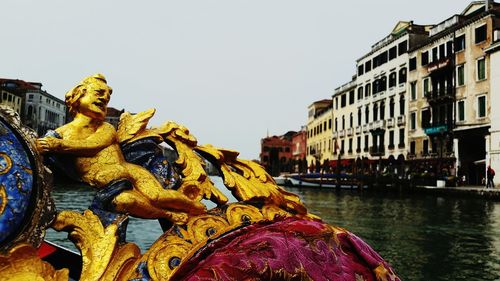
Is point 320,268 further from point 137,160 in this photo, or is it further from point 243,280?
point 137,160

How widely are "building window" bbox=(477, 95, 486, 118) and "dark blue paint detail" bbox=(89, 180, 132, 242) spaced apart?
2276 cm

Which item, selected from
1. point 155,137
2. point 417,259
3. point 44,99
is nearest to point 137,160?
point 155,137

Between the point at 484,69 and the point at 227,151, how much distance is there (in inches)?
895

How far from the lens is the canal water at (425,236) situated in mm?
5551

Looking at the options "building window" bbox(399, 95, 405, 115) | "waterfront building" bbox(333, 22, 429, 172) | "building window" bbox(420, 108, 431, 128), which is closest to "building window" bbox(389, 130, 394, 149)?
"waterfront building" bbox(333, 22, 429, 172)

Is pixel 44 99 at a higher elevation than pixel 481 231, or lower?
higher

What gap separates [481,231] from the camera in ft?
30.6

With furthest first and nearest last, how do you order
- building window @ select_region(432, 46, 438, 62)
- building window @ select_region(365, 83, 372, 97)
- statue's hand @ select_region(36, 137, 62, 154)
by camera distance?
building window @ select_region(365, 83, 372, 97) < building window @ select_region(432, 46, 438, 62) < statue's hand @ select_region(36, 137, 62, 154)

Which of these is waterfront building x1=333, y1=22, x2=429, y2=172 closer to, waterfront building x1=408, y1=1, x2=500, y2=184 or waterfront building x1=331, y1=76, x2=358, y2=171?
waterfront building x1=331, y1=76, x2=358, y2=171

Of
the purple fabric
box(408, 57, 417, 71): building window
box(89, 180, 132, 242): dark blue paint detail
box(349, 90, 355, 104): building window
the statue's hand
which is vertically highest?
box(408, 57, 417, 71): building window

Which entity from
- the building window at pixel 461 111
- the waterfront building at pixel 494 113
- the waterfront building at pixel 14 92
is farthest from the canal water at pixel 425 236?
the waterfront building at pixel 14 92

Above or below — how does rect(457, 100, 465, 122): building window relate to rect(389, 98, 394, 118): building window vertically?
below

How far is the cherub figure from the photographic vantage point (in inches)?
46.6

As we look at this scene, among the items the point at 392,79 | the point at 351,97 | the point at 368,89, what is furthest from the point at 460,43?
the point at 351,97
